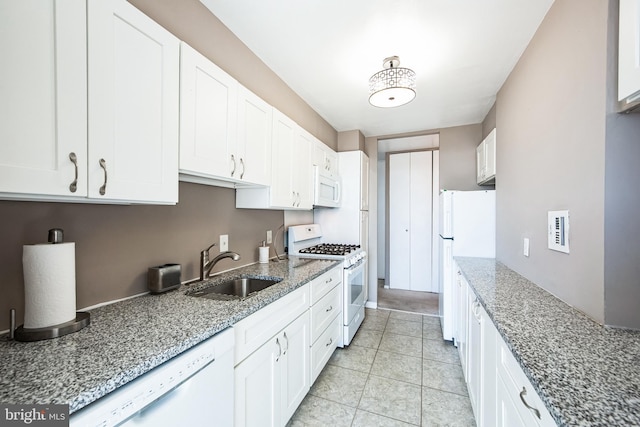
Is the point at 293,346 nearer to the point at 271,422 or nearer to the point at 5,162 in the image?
the point at 271,422

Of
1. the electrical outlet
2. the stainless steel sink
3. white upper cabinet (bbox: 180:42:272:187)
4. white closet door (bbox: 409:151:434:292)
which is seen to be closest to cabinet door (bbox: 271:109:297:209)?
white upper cabinet (bbox: 180:42:272:187)

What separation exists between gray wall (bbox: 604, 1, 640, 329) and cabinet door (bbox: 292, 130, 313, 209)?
1.90 m

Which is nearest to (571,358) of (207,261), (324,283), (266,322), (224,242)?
(266,322)

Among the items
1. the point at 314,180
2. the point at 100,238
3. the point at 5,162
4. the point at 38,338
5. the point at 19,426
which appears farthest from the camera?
the point at 314,180

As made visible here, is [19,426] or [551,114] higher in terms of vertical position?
[551,114]

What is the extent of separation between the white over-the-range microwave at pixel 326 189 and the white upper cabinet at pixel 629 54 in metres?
2.11

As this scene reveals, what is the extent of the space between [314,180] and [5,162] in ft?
7.12

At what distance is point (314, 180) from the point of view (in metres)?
2.71

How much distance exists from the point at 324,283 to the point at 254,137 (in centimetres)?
127

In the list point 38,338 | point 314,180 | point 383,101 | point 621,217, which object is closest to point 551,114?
point 621,217

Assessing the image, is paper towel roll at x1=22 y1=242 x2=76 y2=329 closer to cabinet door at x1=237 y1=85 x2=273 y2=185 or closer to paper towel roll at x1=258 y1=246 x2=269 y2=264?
cabinet door at x1=237 y1=85 x2=273 y2=185

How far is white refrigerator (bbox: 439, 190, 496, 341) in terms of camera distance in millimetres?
2564

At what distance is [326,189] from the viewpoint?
299 cm

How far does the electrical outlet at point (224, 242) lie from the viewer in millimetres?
1913
